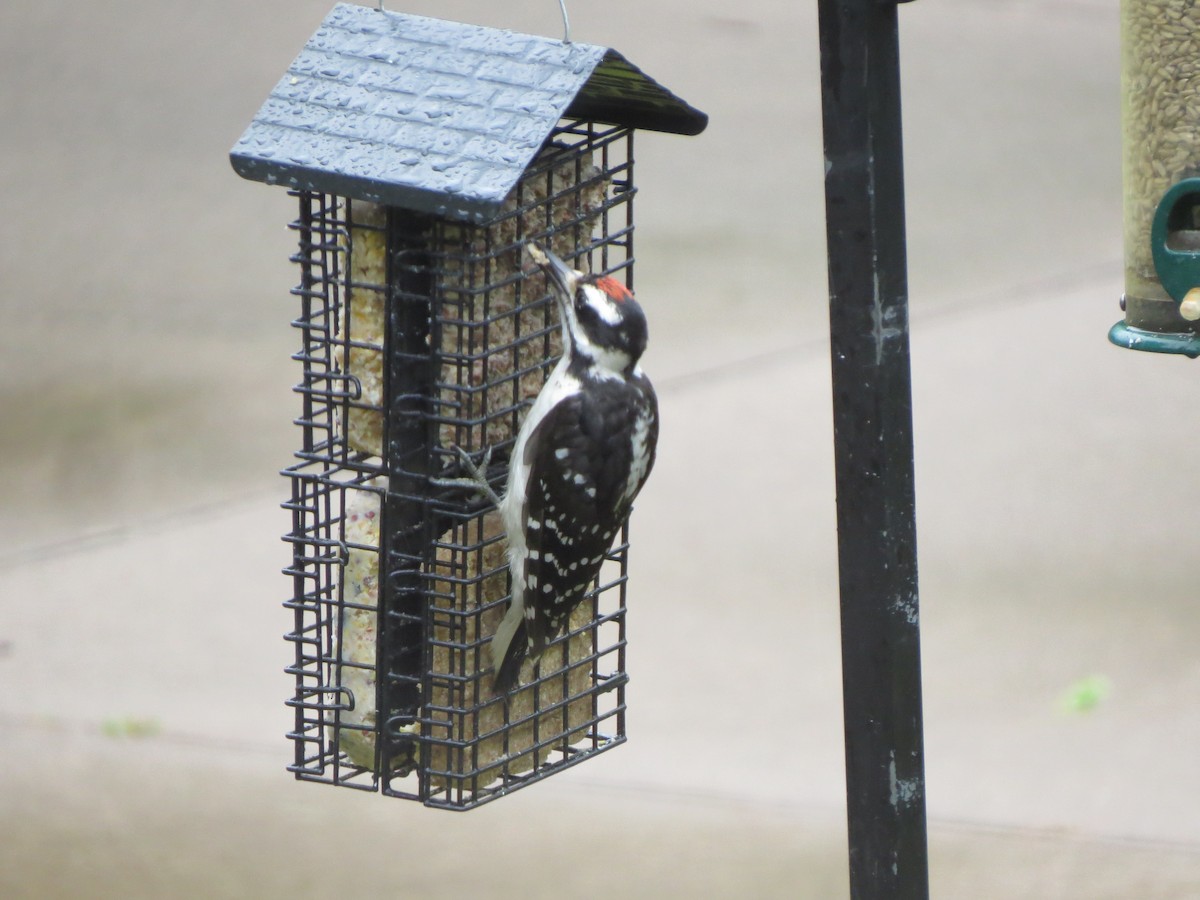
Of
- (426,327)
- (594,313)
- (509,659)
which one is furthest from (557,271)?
(509,659)

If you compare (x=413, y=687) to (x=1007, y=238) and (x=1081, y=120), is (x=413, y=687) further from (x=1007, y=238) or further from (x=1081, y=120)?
(x=1081, y=120)

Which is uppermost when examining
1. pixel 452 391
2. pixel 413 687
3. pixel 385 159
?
pixel 385 159

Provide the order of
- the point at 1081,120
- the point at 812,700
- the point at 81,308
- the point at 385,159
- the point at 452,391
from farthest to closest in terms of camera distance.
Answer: the point at 1081,120, the point at 81,308, the point at 812,700, the point at 452,391, the point at 385,159

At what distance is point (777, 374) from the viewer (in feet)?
32.3

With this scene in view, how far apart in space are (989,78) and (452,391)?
11.0 meters

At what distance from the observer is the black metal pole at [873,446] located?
118 inches

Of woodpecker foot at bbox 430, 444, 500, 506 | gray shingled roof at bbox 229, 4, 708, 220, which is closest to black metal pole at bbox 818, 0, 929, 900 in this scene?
gray shingled roof at bbox 229, 4, 708, 220

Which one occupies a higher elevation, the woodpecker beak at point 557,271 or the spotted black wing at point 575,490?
the woodpecker beak at point 557,271

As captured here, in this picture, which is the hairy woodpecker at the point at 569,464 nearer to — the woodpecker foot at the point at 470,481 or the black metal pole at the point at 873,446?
the woodpecker foot at the point at 470,481

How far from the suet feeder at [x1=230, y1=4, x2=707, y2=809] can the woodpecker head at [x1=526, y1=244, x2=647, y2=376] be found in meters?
0.09

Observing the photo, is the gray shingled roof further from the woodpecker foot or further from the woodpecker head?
the woodpecker foot

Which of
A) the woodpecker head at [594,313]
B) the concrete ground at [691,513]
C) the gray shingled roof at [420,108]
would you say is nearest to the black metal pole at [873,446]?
the gray shingled roof at [420,108]

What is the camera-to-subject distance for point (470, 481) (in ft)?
12.5

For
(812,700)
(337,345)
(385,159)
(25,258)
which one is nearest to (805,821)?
(812,700)
